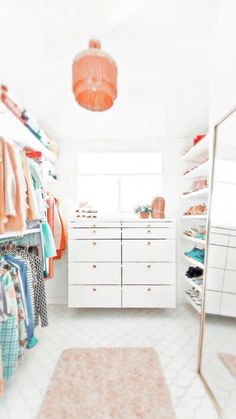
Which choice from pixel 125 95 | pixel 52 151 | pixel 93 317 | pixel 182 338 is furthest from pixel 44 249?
pixel 125 95

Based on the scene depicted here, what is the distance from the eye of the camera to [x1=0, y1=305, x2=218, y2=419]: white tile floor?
1628 mm

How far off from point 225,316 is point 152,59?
2.27 meters

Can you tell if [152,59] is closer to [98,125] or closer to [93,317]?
[98,125]

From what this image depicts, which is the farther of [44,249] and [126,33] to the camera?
[44,249]

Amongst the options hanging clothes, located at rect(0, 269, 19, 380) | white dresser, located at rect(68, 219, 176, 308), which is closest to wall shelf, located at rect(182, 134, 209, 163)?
white dresser, located at rect(68, 219, 176, 308)

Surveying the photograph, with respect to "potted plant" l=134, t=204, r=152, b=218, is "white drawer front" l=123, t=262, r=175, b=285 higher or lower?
lower

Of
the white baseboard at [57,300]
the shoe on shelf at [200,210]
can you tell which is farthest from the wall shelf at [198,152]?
the white baseboard at [57,300]

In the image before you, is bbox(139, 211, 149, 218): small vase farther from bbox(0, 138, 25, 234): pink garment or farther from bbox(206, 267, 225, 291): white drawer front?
bbox(0, 138, 25, 234): pink garment

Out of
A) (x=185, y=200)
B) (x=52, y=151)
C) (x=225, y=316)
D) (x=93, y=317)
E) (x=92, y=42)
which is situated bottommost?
(x=93, y=317)

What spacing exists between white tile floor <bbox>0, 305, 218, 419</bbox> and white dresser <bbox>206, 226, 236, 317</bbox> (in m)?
0.57

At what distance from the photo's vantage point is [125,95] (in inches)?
113

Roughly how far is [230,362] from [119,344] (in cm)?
115

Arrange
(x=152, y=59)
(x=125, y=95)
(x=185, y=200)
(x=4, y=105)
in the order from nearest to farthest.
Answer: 1. (x=4, y=105)
2. (x=152, y=59)
3. (x=125, y=95)
4. (x=185, y=200)

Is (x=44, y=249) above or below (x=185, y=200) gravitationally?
below
